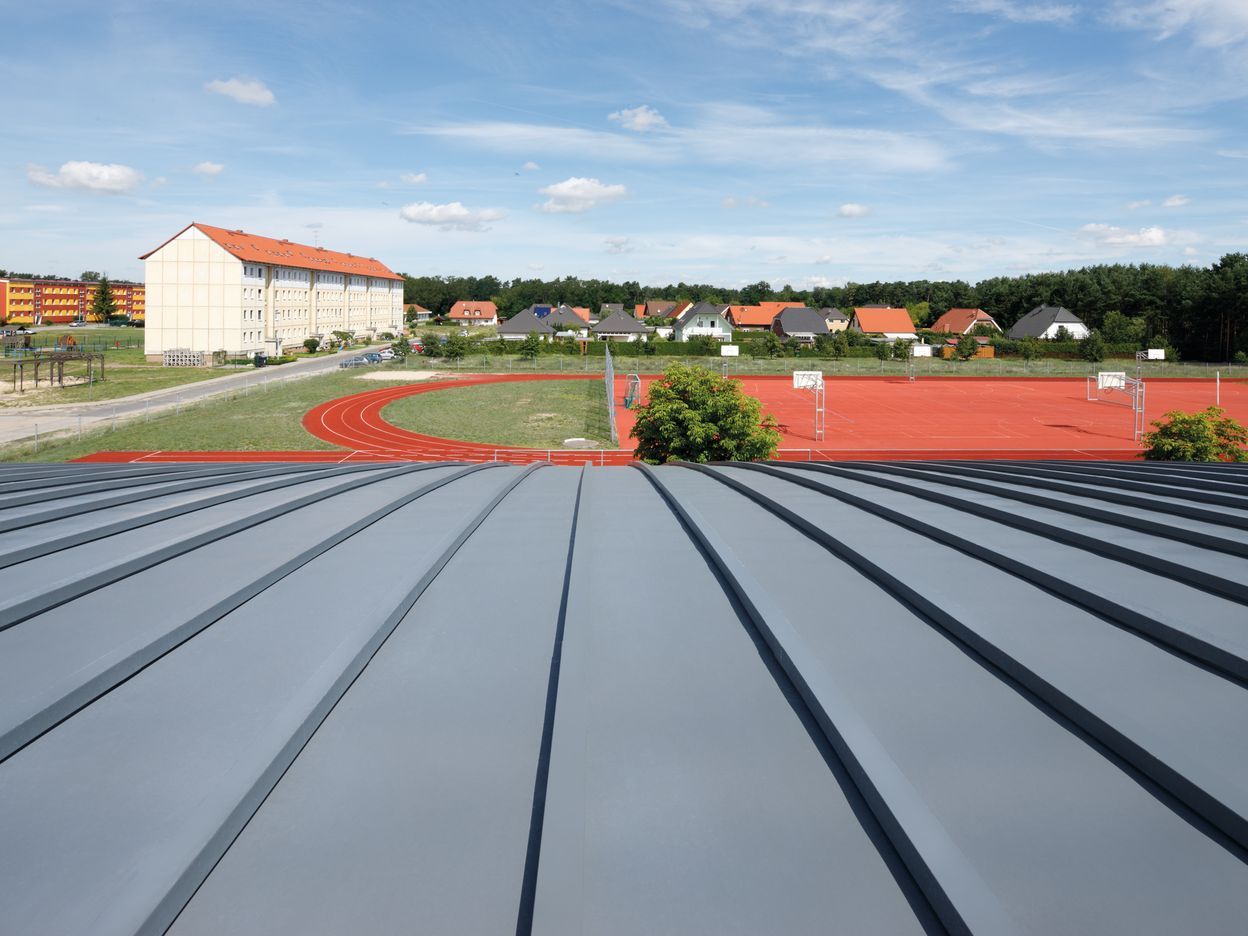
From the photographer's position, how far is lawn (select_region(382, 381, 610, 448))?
1903 inches

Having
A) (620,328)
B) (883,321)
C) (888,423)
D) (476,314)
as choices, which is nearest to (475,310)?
(476,314)

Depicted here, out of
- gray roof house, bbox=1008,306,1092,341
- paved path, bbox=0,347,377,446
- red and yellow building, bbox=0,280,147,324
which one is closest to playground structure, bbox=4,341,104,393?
paved path, bbox=0,347,377,446

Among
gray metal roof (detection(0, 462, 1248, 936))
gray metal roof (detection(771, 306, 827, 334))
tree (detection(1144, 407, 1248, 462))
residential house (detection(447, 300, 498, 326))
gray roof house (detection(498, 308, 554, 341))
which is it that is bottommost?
gray metal roof (detection(0, 462, 1248, 936))

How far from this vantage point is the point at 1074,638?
194 inches

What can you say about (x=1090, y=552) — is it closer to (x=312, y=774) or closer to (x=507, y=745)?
(x=507, y=745)

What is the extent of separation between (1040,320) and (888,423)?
287ft

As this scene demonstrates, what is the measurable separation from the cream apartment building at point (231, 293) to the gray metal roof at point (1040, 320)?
108 meters

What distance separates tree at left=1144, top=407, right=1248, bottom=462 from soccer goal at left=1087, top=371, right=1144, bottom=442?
19797mm

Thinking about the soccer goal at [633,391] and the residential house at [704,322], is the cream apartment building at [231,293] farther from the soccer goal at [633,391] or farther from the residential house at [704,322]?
the residential house at [704,322]

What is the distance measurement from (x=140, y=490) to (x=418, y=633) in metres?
6.47

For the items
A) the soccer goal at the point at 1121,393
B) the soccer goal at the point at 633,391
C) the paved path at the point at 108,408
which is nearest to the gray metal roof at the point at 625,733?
the paved path at the point at 108,408

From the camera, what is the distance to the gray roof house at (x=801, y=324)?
135 m

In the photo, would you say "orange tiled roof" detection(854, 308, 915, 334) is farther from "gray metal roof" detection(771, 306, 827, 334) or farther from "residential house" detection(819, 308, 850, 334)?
"residential house" detection(819, 308, 850, 334)

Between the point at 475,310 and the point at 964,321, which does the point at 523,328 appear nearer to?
the point at 475,310
